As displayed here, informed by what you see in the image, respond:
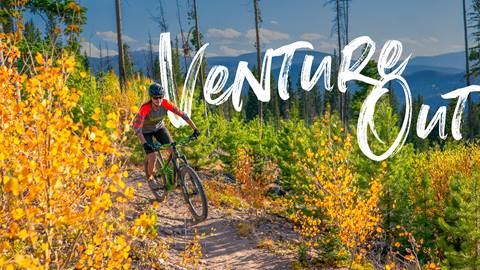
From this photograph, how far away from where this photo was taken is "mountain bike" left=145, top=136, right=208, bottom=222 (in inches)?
305

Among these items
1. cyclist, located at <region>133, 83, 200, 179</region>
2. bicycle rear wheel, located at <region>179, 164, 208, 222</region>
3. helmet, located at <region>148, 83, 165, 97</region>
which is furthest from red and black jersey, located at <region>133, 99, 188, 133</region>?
bicycle rear wheel, located at <region>179, 164, 208, 222</region>

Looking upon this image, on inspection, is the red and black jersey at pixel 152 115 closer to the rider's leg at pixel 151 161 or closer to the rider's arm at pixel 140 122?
the rider's arm at pixel 140 122

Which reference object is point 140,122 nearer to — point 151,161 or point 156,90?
point 156,90

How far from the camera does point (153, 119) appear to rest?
783 centimetres

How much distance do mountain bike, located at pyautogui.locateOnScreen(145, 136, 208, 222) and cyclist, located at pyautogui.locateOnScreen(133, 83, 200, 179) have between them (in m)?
0.19

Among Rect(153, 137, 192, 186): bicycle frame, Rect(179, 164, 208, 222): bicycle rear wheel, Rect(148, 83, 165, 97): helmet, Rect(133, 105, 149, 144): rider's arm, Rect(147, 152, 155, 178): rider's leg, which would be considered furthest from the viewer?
Rect(147, 152, 155, 178): rider's leg

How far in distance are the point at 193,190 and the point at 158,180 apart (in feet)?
4.86

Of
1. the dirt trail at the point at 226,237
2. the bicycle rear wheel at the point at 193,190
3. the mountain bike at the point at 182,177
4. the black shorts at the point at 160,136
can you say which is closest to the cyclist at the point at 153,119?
the black shorts at the point at 160,136

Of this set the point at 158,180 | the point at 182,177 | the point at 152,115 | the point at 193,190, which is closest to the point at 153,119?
the point at 152,115

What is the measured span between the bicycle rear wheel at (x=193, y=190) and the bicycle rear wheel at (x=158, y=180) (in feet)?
2.57

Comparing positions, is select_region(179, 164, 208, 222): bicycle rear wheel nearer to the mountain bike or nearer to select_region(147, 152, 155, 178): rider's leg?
the mountain bike

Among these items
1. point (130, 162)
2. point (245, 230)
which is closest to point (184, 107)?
point (130, 162)

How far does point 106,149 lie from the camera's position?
9.39 ft

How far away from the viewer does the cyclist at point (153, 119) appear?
7.35m
